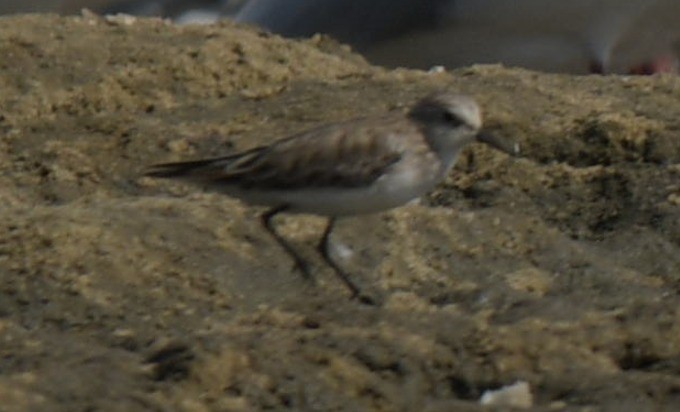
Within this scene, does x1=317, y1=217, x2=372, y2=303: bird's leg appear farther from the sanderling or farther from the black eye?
the black eye

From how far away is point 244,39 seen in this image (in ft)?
23.6

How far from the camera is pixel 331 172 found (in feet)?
17.4

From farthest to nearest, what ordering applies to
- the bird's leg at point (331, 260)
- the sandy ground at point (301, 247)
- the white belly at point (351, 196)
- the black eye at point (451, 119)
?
the black eye at point (451, 119), the white belly at point (351, 196), the bird's leg at point (331, 260), the sandy ground at point (301, 247)

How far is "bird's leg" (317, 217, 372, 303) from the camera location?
5.03 meters

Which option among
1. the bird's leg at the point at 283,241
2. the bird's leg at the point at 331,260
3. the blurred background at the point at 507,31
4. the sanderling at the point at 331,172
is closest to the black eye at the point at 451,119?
the sanderling at the point at 331,172

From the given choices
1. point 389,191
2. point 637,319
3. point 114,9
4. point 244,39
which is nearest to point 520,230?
point 389,191

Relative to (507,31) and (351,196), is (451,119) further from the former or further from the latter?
(507,31)

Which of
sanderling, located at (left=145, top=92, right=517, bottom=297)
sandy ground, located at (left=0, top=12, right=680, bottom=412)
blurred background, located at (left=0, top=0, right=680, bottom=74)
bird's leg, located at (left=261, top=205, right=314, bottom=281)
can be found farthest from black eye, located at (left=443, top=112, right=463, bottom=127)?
blurred background, located at (left=0, top=0, right=680, bottom=74)

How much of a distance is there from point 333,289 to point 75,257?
0.66 m

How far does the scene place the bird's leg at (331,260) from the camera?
503cm

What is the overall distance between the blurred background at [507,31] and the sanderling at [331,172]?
4.54 metres

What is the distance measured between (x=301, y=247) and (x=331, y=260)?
0.24 meters

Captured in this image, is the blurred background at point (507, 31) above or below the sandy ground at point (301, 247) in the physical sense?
above

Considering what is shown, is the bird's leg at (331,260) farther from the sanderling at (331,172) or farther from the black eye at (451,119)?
the black eye at (451,119)
